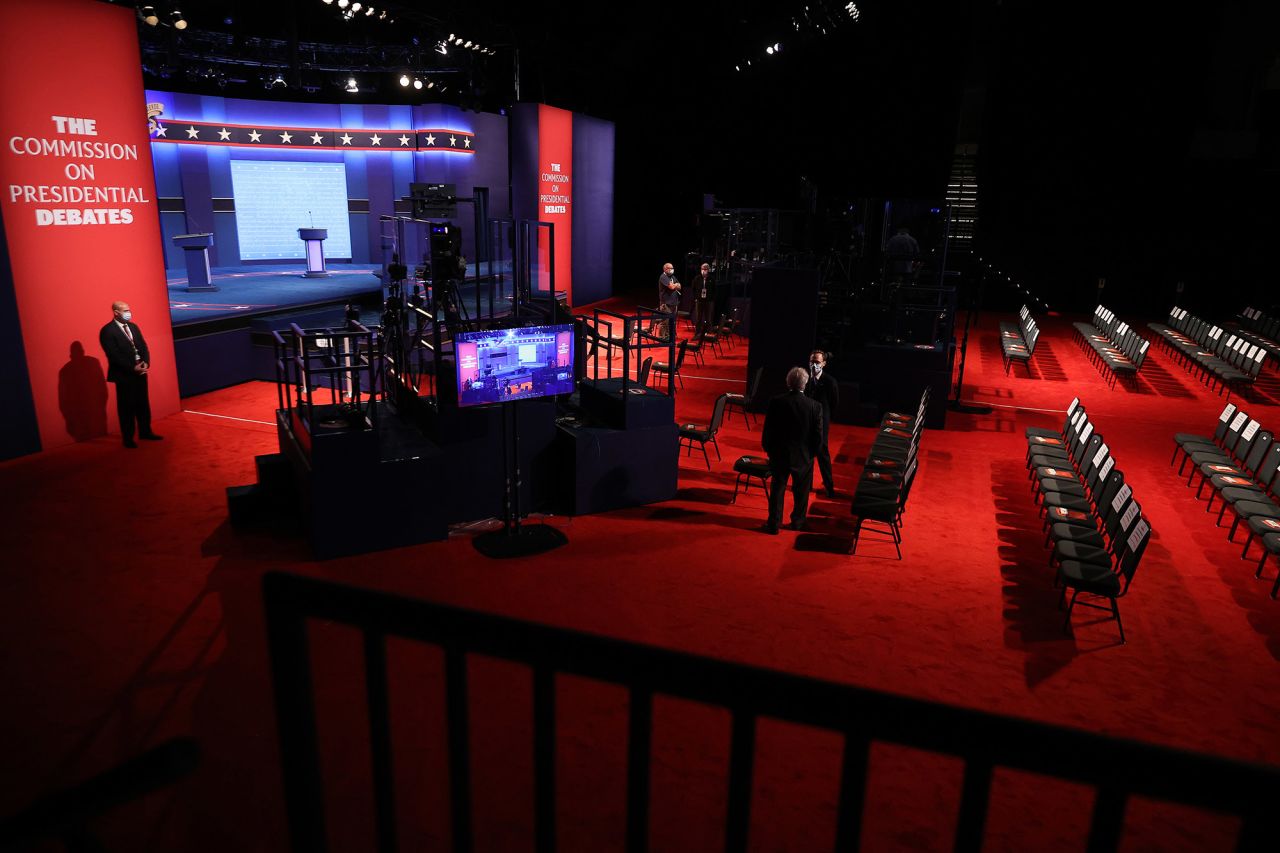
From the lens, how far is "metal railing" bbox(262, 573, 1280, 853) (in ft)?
3.29

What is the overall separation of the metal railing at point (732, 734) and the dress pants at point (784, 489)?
6.07 metres

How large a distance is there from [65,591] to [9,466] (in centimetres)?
366

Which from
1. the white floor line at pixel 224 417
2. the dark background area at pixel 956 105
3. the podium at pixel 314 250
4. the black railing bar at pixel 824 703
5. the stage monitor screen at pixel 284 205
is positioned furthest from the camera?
the stage monitor screen at pixel 284 205

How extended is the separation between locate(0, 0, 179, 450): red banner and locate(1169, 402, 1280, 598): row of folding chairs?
12099 mm

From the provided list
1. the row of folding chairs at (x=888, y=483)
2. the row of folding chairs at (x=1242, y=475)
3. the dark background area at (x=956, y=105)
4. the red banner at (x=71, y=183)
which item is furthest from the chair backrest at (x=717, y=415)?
the dark background area at (x=956, y=105)

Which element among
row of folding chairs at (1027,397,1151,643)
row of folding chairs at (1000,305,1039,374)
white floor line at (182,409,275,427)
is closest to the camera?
row of folding chairs at (1027,397,1151,643)

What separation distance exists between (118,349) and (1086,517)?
10.1 m

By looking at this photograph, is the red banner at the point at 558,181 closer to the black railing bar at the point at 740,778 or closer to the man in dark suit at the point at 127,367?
the man in dark suit at the point at 127,367

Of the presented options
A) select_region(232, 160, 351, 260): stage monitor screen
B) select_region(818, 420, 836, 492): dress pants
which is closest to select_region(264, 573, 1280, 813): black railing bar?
select_region(818, 420, 836, 492): dress pants

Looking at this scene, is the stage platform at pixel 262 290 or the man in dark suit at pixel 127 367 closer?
the man in dark suit at pixel 127 367

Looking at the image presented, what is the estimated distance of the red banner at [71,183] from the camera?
860 cm

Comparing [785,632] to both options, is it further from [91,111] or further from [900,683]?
[91,111]

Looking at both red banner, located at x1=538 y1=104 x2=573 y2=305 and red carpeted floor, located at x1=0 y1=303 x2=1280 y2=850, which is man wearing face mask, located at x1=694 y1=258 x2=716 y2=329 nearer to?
red banner, located at x1=538 y1=104 x2=573 y2=305

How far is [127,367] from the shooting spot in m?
9.18
